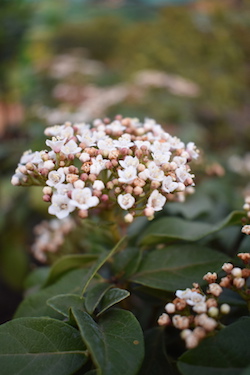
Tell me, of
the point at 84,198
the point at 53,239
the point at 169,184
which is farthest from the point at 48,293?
the point at 53,239

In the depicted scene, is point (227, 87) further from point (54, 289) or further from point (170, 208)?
point (54, 289)

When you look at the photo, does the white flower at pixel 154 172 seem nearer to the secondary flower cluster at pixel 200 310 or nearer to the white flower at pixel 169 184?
the white flower at pixel 169 184

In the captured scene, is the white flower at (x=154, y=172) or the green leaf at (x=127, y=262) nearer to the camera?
the white flower at (x=154, y=172)

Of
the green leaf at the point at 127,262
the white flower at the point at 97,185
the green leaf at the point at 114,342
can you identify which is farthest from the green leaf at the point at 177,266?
the white flower at the point at 97,185

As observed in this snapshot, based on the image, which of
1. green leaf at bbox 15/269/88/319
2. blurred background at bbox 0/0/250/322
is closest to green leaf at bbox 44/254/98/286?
green leaf at bbox 15/269/88/319

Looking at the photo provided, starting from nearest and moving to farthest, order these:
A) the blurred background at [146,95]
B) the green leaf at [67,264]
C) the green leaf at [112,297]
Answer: the green leaf at [112,297]
the green leaf at [67,264]
the blurred background at [146,95]

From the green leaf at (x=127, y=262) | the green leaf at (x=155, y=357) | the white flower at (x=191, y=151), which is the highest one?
the white flower at (x=191, y=151)

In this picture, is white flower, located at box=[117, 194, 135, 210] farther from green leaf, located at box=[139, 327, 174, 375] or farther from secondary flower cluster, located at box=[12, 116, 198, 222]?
green leaf, located at box=[139, 327, 174, 375]
